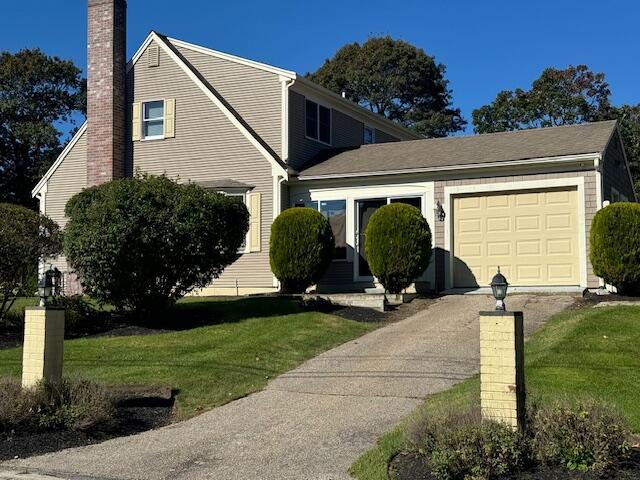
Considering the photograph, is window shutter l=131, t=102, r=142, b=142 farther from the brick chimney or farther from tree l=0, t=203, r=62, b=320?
tree l=0, t=203, r=62, b=320

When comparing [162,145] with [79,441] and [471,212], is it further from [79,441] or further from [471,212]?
[79,441]

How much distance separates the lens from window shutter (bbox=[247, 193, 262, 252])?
Result: 19172mm

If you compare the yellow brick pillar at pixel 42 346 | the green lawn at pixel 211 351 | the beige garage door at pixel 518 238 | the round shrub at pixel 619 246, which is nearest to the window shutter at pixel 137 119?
the green lawn at pixel 211 351

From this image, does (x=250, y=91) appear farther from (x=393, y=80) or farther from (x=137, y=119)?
(x=393, y=80)

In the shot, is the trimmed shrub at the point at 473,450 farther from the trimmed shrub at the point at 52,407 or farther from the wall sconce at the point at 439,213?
the wall sconce at the point at 439,213

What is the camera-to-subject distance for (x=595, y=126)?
63.6ft

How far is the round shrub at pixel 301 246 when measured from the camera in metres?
16.5

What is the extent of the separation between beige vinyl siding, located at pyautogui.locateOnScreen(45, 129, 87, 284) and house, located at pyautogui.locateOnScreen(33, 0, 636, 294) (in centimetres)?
A: 4

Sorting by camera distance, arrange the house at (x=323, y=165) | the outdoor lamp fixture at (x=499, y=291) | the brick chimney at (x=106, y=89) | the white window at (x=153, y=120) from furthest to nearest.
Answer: the white window at (x=153, y=120), the brick chimney at (x=106, y=89), the house at (x=323, y=165), the outdoor lamp fixture at (x=499, y=291)

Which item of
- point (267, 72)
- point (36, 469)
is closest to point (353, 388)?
point (36, 469)

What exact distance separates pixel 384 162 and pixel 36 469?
13.8 metres

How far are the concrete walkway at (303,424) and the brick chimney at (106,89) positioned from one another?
11641mm

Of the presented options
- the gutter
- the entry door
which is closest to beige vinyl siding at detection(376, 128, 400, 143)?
the gutter

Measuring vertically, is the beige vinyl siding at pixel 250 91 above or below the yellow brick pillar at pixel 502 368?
above
